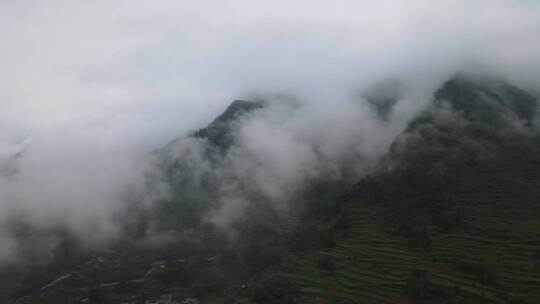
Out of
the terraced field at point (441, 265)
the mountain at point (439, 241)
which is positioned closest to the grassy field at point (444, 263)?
the terraced field at point (441, 265)

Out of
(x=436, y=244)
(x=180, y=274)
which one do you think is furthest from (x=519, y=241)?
(x=180, y=274)

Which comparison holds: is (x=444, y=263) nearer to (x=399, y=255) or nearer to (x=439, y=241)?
(x=399, y=255)

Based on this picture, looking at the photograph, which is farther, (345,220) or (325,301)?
(345,220)

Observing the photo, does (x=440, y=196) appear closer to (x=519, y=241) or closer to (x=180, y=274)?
(x=519, y=241)

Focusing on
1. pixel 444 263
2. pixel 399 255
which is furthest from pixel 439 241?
pixel 444 263

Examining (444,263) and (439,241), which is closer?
(444,263)

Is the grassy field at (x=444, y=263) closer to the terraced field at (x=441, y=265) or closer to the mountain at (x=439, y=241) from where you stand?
the terraced field at (x=441, y=265)

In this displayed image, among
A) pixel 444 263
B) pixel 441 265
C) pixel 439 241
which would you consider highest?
pixel 439 241

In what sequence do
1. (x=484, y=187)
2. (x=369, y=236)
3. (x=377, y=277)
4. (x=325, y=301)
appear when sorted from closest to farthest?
1. (x=325, y=301)
2. (x=377, y=277)
3. (x=369, y=236)
4. (x=484, y=187)

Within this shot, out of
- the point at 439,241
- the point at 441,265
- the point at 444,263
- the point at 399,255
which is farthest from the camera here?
the point at 439,241
